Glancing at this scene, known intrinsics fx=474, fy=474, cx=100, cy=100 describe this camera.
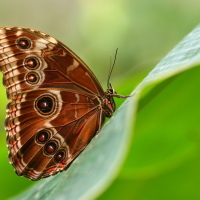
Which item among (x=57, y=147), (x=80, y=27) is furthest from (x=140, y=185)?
(x=80, y=27)

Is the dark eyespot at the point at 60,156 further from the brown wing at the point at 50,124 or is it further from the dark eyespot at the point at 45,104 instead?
the dark eyespot at the point at 45,104

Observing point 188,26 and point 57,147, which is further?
point 188,26

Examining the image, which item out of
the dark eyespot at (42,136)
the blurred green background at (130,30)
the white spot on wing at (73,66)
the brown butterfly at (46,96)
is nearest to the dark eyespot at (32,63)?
the brown butterfly at (46,96)

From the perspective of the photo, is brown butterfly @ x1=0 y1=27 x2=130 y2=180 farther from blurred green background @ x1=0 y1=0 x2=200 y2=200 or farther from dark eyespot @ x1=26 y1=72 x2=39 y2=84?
blurred green background @ x1=0 y1=0 x2=200 y2=200

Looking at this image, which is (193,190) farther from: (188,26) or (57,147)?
(188,26)

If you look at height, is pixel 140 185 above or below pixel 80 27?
below

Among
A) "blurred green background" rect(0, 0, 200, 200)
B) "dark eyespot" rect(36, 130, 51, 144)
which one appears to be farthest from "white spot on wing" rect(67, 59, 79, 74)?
"blurred green background" rect(0, 0, 200, 200)

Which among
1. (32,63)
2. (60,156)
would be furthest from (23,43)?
(60,156)

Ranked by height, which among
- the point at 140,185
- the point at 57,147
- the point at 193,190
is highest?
the point at 57,147
